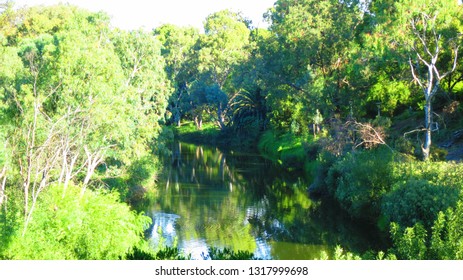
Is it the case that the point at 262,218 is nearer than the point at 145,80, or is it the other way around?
the point at 145,80

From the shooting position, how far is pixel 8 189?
2359 centimetres

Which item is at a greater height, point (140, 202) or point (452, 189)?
point (452, 189)

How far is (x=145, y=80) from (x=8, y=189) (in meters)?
10.3

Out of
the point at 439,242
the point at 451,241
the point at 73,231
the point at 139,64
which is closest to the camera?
the point at 451,241

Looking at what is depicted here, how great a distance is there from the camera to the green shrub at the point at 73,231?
802 inches

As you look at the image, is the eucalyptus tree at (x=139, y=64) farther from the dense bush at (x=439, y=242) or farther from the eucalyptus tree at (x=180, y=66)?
the eucalyptus tree at (x=180, y=66)

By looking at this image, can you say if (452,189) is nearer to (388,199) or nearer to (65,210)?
(388,199)

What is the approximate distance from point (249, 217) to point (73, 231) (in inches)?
547

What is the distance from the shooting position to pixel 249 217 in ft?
112

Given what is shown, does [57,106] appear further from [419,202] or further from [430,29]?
[430,29]

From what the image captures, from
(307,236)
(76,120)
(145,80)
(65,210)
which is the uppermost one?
(145,80)

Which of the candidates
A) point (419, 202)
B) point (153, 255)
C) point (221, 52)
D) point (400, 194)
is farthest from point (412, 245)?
point (221, 52)
